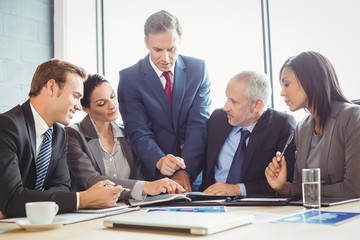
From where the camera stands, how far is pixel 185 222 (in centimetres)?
110

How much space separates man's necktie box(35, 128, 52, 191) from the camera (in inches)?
74.3

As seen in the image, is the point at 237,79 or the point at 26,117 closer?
the point at 26,117

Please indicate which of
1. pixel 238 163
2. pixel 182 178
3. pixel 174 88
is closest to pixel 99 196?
pixel 182 178

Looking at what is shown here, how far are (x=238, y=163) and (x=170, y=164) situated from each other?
0.37 metres

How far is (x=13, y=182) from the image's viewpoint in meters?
1.63

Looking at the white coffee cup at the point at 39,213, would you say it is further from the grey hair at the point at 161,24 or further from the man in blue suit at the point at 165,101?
the grey hair at the point at 161,24

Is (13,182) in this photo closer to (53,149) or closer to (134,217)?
(53,149)

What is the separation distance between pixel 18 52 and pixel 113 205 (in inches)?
81.7

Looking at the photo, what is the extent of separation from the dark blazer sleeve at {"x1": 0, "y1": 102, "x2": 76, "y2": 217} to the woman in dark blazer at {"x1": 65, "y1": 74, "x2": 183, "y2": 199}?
220mm

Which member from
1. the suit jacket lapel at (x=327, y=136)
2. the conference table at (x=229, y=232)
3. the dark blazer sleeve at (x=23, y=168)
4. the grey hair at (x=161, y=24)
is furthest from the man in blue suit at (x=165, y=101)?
the conference table at (x=229, y=232)

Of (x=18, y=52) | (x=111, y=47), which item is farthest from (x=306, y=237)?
(x=111, y=47)

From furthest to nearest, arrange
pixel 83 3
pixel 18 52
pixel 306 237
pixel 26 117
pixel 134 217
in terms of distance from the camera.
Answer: pixel 83 3, pixel 18 52, pixel 26 117, pixel 134 217, pixel 306 237

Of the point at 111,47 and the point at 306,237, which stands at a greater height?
the point at 111,47

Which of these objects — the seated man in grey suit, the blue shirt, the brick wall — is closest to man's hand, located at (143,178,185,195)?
the seated man in grey suit
